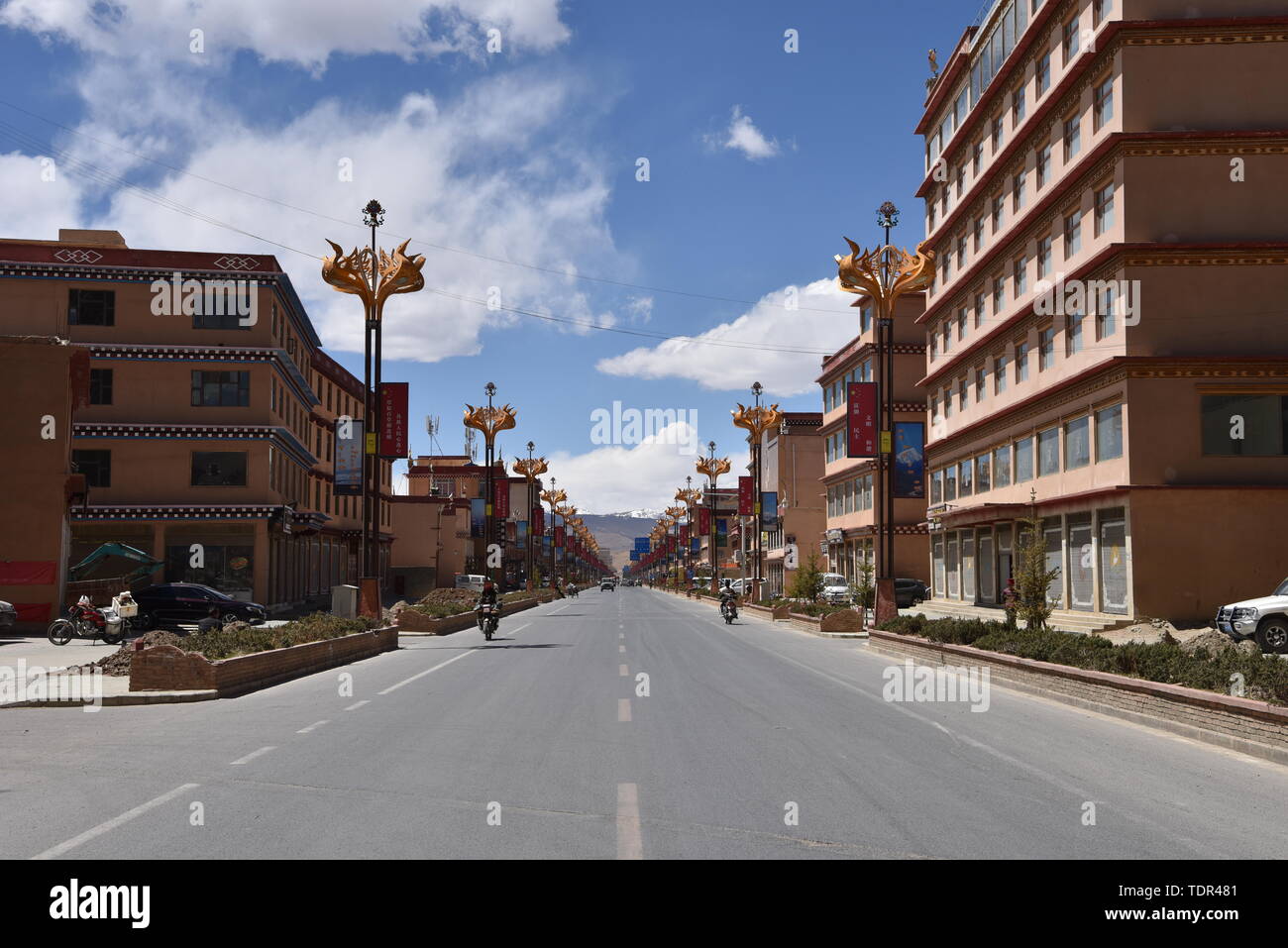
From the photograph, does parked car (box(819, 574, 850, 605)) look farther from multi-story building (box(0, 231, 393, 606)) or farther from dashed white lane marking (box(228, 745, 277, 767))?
dashed white lane marking (box(228, 745, 277, 767))

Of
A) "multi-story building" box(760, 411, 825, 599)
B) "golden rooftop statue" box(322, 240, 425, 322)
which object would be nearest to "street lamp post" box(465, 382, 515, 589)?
"golden rooftop statue" box(322, 240, 425, 322)

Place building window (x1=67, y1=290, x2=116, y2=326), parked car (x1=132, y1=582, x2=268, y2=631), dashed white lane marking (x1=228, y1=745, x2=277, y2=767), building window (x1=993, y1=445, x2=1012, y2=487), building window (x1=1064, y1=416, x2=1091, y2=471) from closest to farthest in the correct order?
dashed white lane marking (x1=228, y1=745, x2=277, y2=767) < parked car (x1=132, y1=582, x2=268, y2=631) < building window (x1=1064, y1=416, x2=1091, y2=471) < building window (x1=993, y1=445, x2=1012, y2=487) < building window (x1=67, y1=290, x2=116, y2=326)

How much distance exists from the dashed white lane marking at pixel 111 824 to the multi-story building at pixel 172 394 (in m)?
37.5

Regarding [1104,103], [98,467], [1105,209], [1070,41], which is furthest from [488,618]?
[1070,41]

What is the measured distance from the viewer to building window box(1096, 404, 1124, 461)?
30750mm

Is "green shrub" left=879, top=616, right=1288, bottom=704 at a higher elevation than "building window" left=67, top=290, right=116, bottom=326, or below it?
below

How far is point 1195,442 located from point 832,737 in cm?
2358

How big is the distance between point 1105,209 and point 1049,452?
8.79 m

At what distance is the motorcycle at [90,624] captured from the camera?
86.3ft

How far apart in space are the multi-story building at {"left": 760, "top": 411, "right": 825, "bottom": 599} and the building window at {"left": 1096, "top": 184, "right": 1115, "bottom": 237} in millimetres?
56384

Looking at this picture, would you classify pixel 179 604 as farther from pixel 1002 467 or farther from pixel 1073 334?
pixel 1002 467

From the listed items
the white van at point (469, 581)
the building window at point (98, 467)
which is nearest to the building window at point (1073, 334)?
the building window at point (98, 467)

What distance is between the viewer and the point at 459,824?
692cm
